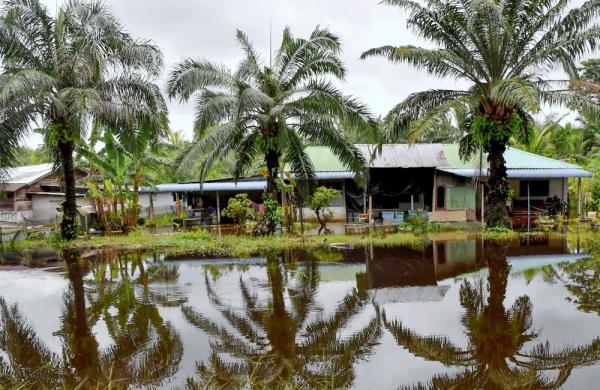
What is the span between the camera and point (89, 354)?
5.57 meters

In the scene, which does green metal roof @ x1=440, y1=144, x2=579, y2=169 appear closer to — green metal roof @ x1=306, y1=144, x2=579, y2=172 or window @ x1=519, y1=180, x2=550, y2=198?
green metal roof @ x1=306, y1=144, x2=579, y2=172

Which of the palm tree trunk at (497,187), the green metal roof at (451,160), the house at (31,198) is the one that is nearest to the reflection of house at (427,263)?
the palm tree trunk at (497,187)

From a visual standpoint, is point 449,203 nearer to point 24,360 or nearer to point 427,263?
point 427,263

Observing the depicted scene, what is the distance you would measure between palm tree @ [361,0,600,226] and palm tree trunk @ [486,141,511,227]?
3 centimetres

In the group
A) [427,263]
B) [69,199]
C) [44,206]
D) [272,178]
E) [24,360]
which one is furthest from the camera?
[44,206]

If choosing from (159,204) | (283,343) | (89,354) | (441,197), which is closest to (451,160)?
(441,197)

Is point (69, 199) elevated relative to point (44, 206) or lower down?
elevated

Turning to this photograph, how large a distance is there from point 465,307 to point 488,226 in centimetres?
889

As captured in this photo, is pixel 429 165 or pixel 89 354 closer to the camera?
pixel 89 354

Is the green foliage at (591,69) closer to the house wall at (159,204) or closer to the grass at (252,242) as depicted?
the grass at (252,242)

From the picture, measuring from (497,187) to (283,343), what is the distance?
1135 centimetres

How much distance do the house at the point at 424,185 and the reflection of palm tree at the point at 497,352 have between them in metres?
13.1

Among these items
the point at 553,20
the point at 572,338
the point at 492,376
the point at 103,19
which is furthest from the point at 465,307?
the point at 103,19

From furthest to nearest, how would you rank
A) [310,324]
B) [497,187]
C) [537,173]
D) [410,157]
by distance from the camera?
[410,157] → [537,173] → [497,187] → [310,324]
